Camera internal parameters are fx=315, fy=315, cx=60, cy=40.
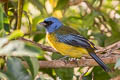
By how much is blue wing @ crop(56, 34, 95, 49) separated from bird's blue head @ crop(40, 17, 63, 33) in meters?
0.25

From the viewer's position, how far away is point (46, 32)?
11.4ft

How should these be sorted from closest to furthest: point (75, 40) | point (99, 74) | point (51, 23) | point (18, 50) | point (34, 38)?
1. point (18, 50)
2. point (99, 74)
3. point (75, 40)
4. point (34, 38)
5. point (51, 23)

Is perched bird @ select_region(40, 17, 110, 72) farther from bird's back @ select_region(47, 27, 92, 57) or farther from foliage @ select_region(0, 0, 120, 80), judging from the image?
foliage @ select_region(0, 0, 120, 80)

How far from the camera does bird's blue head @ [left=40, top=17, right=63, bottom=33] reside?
3.51 m

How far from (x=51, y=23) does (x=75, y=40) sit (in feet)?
2.10

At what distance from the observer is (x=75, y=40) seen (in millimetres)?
3111

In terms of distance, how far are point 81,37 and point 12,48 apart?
1.98 m

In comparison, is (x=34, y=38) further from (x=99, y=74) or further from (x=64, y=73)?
(x=99, y=74)

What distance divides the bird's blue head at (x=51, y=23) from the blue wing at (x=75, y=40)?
249 mm

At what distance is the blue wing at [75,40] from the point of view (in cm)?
297

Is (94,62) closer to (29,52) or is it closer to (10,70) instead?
(10,70)

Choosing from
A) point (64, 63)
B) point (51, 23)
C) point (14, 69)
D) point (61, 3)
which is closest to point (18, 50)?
point (14, 69)

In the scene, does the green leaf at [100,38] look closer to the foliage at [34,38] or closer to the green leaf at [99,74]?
the foliage at [34,38]

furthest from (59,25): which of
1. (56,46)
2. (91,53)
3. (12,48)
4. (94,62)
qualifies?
(12,48)
